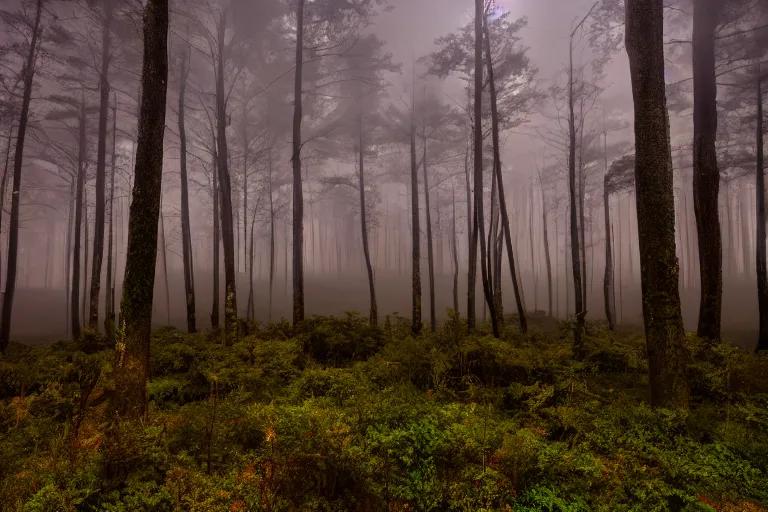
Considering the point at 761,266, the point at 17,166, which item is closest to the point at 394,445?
the point at 761,266

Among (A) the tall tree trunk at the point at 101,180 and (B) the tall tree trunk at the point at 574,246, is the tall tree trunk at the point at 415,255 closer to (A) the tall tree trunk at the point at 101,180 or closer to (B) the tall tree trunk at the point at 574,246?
(B) the tall tree trunk at the point at 574,246

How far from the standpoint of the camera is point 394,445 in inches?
153

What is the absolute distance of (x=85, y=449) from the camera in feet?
12.1

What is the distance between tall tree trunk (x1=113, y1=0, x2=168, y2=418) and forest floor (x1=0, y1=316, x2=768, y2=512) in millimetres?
345

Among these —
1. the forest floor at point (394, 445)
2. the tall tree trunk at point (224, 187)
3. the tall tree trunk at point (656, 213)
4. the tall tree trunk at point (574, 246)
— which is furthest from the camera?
the tall tree trunk at point (224, 187)

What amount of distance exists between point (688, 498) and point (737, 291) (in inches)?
1663

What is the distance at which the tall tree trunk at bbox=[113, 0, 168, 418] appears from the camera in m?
4.72

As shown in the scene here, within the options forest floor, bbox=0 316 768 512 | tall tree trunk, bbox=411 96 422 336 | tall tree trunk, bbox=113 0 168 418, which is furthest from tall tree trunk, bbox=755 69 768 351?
tall tree trunk, bbox=113 0 168 418

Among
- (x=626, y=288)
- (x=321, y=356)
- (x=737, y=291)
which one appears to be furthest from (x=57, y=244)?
(x=737, y=291)

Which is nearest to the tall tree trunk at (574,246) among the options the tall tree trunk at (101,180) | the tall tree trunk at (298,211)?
the tall tree trunk at (298,211)

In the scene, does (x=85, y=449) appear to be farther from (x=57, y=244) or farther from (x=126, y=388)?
(x=57, y=244)

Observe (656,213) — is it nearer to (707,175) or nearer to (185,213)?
(707,175)

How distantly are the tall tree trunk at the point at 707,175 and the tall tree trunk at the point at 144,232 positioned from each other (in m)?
11.5

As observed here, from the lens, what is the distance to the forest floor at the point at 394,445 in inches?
130
